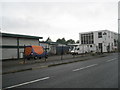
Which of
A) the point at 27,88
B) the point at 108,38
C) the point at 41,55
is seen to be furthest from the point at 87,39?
the point at 27,88

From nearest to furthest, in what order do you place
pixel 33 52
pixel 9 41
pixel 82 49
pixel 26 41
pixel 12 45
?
1. pixel 33 52
2. pixel 9 41
3. pixel 12 45
4. pixel 26 41
5. pixel 82 49

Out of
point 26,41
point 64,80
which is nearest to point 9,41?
point 26,41

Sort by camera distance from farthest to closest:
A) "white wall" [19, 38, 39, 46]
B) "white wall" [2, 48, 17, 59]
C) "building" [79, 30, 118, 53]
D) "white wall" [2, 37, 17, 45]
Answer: "building" [79, 30, 118, 53], "white wall" [19, 38, 39, 46], "white wall" [2, 37, 17, 45], "white wall" [2, 48, 17, 59]

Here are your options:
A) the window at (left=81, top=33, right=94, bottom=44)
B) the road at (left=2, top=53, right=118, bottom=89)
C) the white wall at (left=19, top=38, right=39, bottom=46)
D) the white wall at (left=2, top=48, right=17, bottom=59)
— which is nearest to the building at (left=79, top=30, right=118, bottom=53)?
the window at (left=81, top=33, right=94, bottom=44)

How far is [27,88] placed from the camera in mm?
5203

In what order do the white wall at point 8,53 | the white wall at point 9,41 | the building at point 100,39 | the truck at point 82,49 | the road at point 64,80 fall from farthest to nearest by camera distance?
the building at point 100,39 < the truck at point 82,49 < the white wall at point 9,41 < the white wall at point 8,53 < the road at point 64,80

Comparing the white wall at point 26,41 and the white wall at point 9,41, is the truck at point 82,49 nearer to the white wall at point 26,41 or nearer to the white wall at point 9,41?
the white wall at point 26,41

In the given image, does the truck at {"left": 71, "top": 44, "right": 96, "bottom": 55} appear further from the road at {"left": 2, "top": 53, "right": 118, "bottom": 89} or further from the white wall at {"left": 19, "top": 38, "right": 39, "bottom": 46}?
the road at {"left": 2, "top": 53, "right": 118, "bottom": 89}

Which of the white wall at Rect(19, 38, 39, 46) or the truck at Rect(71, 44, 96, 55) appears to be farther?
the truck at Rect(71, 44, 96, 55)

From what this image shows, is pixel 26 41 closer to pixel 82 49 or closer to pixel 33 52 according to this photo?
pixel 33 52

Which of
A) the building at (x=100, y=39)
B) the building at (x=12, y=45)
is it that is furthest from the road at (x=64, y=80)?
the building at (x=100, y=39)

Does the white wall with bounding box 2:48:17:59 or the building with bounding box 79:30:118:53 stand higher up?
the building with bounding box 79:30:118:53

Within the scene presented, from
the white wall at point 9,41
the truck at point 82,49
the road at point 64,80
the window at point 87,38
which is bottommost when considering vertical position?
the road at point 64,80

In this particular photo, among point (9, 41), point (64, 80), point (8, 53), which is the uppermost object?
point (9, 41)
